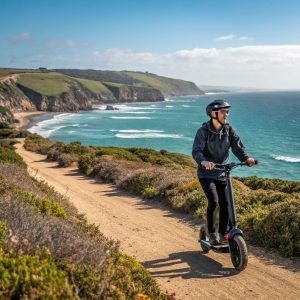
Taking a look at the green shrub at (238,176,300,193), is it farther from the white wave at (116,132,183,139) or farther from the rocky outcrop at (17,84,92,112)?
the rocky outcrop at (17,84,92,112)

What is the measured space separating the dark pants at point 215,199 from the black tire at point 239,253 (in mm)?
481

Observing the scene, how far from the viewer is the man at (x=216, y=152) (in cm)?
646

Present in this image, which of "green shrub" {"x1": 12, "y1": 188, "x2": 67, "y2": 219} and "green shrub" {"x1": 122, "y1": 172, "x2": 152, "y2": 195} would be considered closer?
"green shrub" {"x1": 12, "y1": 188, "x2": 67, "y2": 219}

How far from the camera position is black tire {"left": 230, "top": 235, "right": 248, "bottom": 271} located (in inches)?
241

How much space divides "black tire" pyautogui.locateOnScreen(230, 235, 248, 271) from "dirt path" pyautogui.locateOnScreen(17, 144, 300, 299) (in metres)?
0.15

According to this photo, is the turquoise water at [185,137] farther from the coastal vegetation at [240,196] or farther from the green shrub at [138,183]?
the green shrub at [138,183]

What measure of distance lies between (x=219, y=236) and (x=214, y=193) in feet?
2.65

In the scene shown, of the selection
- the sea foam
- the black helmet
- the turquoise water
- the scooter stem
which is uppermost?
the black helmet

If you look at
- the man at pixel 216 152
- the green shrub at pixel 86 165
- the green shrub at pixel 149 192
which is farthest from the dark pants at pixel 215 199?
the green shrub at pixel 86 165

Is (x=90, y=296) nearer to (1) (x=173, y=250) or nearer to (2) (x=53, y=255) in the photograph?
(2) (x=53, y=255)

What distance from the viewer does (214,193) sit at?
6492mm

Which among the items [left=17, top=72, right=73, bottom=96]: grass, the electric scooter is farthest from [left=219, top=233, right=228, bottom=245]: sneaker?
[left=17, top=72, right=73, bottom=96]: grass

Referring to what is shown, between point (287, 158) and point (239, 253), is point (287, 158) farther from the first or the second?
point (239, 253)

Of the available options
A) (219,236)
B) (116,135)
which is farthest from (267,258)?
Answer: (116,135)
